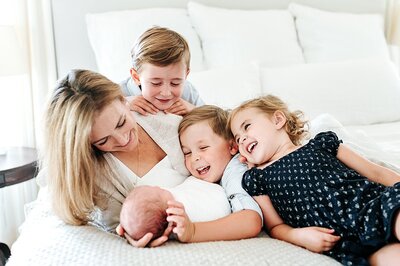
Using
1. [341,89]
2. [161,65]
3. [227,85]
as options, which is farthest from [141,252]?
[341,89]

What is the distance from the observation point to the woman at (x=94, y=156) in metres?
1.24

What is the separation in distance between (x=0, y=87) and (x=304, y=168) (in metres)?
1.76

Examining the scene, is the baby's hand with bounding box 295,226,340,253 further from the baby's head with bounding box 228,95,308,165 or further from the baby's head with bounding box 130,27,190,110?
the baby's head with bounding box 130,27,190,110

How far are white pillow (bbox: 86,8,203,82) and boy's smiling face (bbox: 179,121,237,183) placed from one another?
1005 mm

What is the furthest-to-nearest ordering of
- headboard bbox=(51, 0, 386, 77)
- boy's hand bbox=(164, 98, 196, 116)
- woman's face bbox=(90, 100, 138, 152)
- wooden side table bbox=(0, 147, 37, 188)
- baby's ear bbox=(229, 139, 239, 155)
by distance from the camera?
1. headboard bbox=(51, 0, 386, 77)
2. wooden side table bbox=(0, 147, 37, 188)
3. boy's hand bbox=(164, 98, 196, 116)
4. baby's ear bbox=(229, 139, 239, 155)
5. woman's face bbox=(90, 100, 138, 152)

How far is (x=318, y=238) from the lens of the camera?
3.82 ft

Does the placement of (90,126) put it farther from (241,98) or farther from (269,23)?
(269,23)

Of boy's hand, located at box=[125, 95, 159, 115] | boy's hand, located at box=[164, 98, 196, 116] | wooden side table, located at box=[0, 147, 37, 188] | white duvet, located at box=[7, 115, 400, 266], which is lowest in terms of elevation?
wooden side table, located at box=[0, 147, 37, 188]

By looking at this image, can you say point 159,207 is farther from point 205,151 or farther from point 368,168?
point 368,168

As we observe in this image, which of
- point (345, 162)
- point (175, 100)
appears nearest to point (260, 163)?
point (345, 162)

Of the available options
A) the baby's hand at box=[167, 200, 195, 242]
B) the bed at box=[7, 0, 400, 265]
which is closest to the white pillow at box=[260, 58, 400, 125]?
the bed at box=[7, 0, 400, 265]

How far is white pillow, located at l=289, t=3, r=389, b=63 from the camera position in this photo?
111 inches

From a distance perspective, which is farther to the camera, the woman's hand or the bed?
the bed

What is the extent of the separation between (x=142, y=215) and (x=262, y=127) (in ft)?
1.60
